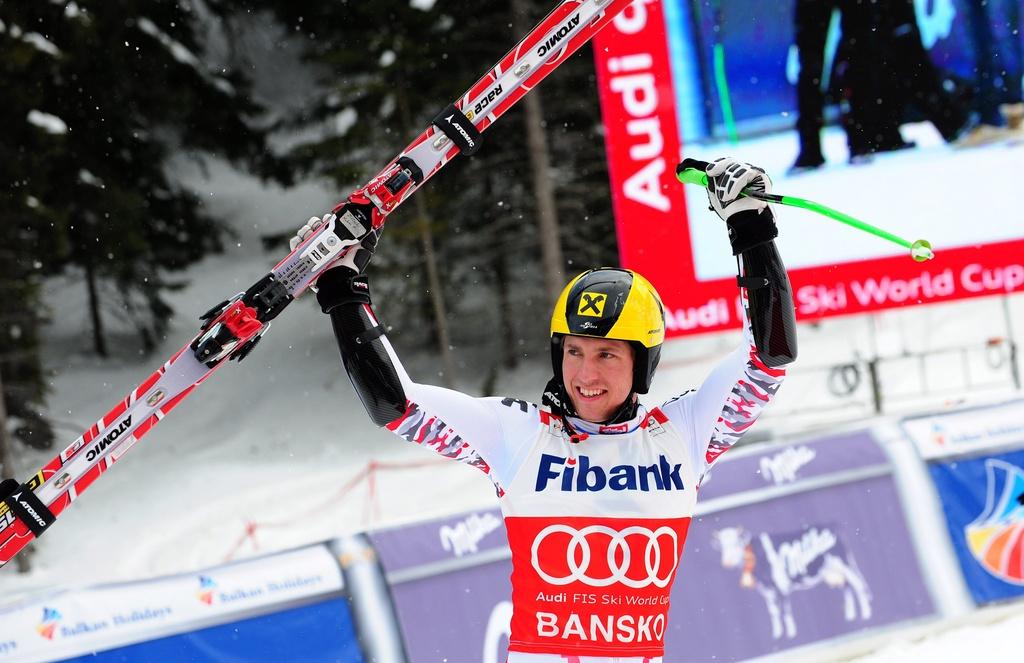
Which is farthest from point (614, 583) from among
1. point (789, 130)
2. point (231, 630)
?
point (789, 130)

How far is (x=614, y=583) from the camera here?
3.07m

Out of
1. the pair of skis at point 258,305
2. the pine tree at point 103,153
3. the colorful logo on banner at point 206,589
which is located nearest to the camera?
the pair of skis at point 258,305

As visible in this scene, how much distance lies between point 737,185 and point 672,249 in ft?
20.0

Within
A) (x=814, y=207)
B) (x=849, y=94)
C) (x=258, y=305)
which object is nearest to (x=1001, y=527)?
(x=849, y=94)

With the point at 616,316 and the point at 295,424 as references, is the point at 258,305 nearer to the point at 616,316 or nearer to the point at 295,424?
the point at 616,316

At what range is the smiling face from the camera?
10.1ft

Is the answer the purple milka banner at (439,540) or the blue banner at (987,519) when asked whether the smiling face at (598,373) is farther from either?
the blue banner at (987,519)

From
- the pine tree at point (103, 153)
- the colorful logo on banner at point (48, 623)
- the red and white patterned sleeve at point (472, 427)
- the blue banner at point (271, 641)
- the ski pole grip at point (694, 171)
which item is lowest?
the blue banner at point (271, 641)

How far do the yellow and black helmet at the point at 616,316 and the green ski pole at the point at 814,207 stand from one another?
1.24ft

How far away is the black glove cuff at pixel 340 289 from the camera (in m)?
3.13

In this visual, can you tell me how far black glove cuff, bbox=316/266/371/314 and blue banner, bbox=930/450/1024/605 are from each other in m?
5.56

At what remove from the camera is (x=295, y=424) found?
67.6 feet

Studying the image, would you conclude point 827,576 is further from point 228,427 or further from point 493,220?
point 228,427

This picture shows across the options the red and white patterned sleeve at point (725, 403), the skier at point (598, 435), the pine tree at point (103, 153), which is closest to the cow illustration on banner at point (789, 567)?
the red and white patterned sleeve at point (725, 403)
